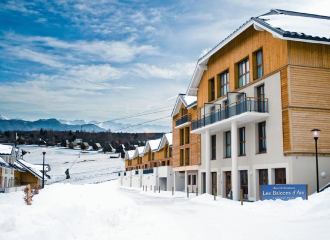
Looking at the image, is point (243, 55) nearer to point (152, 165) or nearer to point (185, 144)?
point (185, 144)

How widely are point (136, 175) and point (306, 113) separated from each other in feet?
160

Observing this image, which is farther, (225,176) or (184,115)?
(184,115)

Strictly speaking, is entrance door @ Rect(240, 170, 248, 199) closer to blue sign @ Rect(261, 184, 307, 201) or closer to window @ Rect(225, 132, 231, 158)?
window @ Rect(225, 132, 231, 158)

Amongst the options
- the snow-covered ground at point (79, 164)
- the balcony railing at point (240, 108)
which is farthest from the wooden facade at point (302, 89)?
the snow-covered ground at point (79, 164)

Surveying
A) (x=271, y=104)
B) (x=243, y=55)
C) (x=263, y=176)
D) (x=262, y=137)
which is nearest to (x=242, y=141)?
(x=262, y=137)

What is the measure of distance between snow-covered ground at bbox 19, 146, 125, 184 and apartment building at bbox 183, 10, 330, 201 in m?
66.0

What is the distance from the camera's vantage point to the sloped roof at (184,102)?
1607 inches

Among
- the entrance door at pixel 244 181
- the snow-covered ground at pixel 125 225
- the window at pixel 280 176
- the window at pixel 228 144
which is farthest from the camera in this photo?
the window at pixel 228 144

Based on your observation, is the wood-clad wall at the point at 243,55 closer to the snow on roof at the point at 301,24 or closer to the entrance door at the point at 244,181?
the snow on roof at the point at 301,24

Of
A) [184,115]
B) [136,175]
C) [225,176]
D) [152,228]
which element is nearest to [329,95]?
[225,176]

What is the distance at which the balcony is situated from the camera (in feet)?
79.1

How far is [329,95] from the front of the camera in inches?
899

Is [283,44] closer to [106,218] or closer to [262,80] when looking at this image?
[262,80]

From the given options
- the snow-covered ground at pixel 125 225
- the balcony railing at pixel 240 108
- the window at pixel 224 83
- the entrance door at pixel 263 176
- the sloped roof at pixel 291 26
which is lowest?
the snow-covered ground at pixel 125 225
